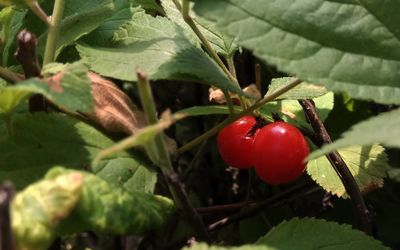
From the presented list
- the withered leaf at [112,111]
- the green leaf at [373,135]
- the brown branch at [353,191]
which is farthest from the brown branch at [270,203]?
the green leaf at [373,135]

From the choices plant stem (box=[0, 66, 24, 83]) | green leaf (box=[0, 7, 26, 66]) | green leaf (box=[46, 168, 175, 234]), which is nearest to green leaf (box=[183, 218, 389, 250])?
green leaf (box=[46, 168, 175, 234])

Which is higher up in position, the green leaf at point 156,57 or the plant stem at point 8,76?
the green leaf at point 156,57

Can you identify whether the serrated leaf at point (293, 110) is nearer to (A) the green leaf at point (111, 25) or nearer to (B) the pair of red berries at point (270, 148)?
(B) the pair of red berries at point (270, 148)

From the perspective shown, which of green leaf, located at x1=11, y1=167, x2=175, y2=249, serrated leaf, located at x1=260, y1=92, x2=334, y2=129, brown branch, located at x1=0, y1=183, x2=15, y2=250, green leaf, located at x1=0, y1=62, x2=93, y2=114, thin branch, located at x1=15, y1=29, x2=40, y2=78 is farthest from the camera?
serrated leaf, located at x1=260, y1=92, x2=334, y2=129

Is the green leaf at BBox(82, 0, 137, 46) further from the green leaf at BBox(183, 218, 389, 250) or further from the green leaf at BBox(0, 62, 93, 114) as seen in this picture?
the green leaf at BBox(183, 218, 389, 250)

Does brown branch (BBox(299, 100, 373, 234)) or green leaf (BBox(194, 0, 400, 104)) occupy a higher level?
green leaf (BBox(194, 0, 400, 104))

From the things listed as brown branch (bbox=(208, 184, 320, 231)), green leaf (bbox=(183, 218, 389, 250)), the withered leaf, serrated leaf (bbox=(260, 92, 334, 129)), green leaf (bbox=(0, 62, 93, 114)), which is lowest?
brown branch (bbox=(208, 184, 320, 231))

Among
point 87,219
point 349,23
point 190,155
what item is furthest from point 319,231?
point 190,155

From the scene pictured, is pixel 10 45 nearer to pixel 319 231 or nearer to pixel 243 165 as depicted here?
pixel 243 165
